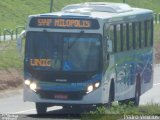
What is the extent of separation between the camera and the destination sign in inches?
979

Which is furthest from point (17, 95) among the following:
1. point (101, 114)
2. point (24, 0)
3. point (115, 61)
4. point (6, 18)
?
point (24, 0)

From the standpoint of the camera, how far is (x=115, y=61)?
86.8ft

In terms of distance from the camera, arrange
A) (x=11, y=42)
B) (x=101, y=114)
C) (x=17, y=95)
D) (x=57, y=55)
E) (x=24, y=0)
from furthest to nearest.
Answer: (x=24, y=0) < (x=11, y=42) < (x=17, y=95) < (x=57, y=55) < (x=101, y=114)

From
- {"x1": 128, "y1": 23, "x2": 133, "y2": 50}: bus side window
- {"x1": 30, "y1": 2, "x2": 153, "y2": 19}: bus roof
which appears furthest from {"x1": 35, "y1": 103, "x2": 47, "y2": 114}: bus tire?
{"x1": 128, "y1": 23, "x2": 133, "y2": 50}: bus side window

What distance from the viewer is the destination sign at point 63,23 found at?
2488cm

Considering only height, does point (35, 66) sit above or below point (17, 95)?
above

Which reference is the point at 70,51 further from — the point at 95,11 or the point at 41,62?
the point at 95,11

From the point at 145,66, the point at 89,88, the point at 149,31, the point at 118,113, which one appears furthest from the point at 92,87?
the point at 149,31

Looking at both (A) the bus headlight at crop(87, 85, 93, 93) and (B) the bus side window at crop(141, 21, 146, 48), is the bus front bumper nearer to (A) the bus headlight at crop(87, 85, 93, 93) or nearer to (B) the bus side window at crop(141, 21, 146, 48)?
(A) the bus headlight at crop(87, 85, 93, 93)

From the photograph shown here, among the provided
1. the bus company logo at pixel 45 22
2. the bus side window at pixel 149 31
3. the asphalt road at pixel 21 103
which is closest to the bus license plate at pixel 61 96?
the asphalt road at pixel 21 103

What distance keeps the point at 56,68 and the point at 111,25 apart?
7.12 ft

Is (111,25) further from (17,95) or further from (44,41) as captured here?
(17,95)

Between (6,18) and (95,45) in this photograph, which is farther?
(6,18)

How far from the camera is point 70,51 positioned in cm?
2477
